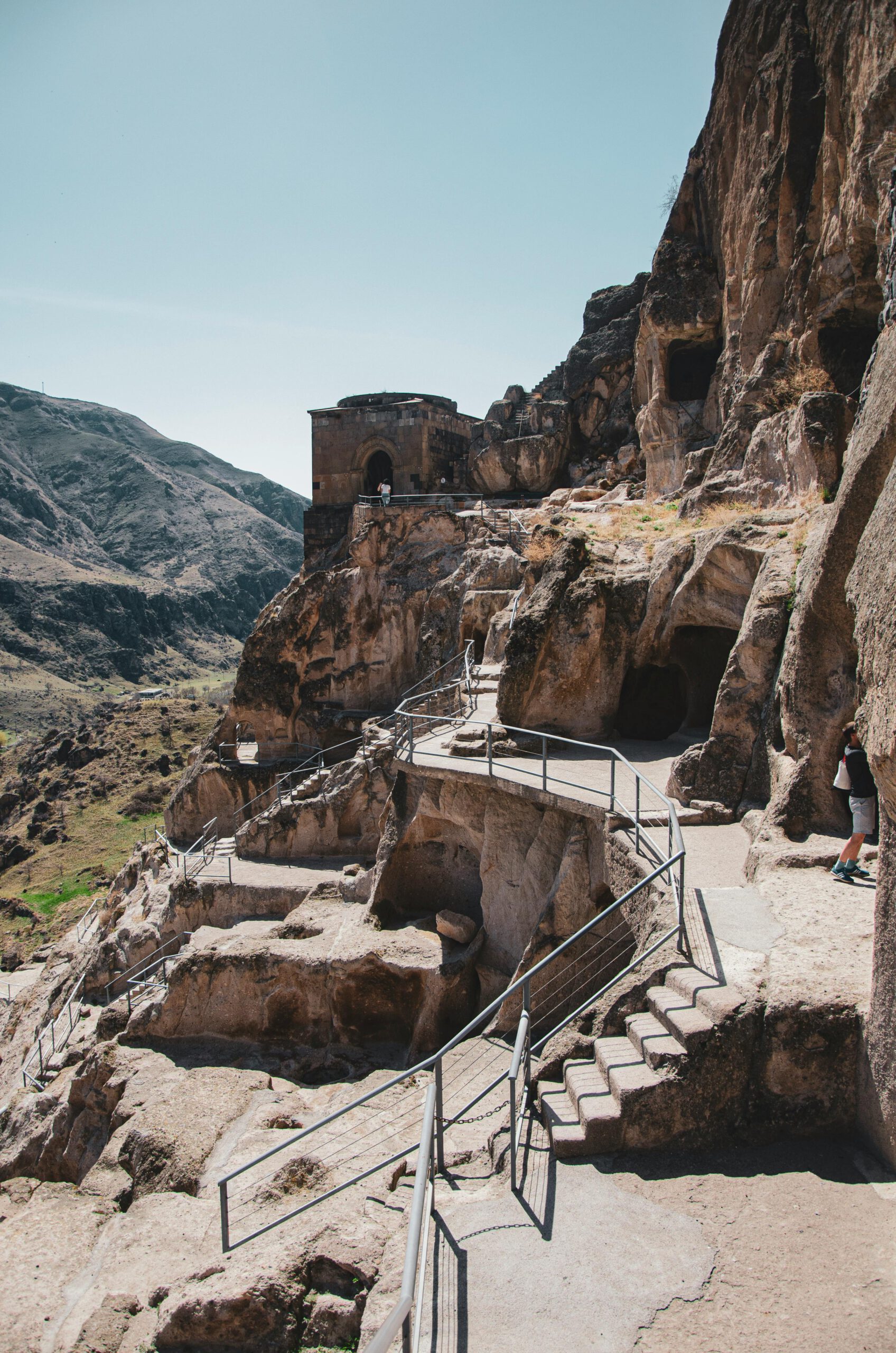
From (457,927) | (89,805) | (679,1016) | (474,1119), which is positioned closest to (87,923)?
(457,927)

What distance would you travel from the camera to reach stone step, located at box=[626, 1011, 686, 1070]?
5121 mm

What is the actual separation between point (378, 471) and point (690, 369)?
37.9ft

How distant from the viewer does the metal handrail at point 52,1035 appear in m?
14.3

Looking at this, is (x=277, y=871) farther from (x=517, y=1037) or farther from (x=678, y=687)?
(x=517, y=1037)

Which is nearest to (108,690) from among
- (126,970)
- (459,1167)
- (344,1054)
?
(126,970)

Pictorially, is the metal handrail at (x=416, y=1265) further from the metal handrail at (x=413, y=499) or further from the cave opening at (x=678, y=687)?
the metal handrail at (x=413, y=499)

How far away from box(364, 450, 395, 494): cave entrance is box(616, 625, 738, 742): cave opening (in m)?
18.5

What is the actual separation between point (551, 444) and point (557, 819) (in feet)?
73.5

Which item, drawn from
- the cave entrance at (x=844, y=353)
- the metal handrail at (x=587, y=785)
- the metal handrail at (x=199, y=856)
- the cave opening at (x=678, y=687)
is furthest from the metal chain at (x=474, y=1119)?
the cave entrance at (x=844, y=353)

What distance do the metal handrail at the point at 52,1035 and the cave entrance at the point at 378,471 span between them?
62.4 ft

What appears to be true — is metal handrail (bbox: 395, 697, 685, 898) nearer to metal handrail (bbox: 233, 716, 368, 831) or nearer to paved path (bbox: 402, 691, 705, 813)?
paved path (bbox: 402, 691, 705, 813)

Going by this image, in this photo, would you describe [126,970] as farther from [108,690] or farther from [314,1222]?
[108,690]

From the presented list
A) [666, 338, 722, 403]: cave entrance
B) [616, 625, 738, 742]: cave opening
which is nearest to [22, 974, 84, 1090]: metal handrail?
[616, 625, 738, 742]: cave opening

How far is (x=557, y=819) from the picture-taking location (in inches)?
388
